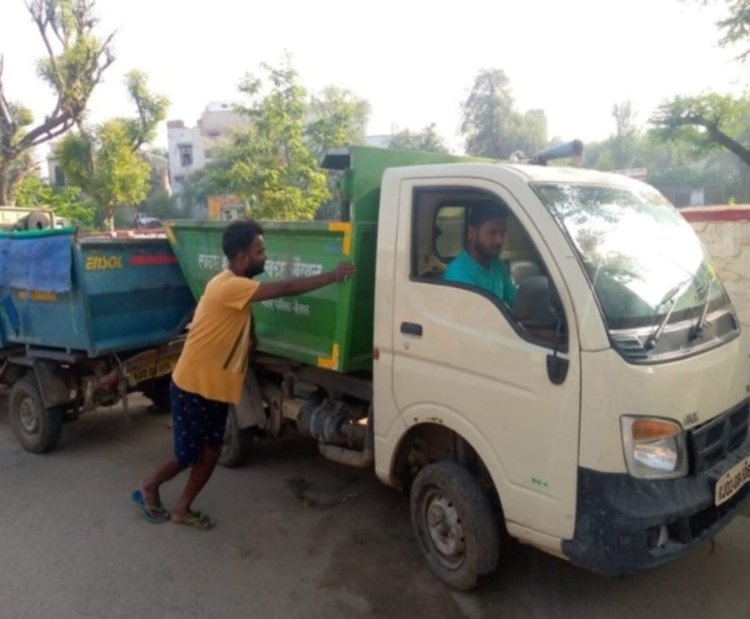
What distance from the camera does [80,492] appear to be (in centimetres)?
471

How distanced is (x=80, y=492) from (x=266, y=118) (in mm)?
10731

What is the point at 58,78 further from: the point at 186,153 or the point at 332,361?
the point at 186,153

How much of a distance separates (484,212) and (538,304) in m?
0.74

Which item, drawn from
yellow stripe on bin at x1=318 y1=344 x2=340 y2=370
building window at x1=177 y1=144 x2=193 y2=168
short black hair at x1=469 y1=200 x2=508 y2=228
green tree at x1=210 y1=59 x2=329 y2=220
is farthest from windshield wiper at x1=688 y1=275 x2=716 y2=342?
building window at x1=177 y1=144 x2=193 y2=168

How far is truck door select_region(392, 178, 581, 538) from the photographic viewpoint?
104 inches

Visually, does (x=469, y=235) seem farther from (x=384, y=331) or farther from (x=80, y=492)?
(x=80, y=492)

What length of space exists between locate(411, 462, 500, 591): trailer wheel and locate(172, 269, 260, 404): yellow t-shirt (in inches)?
52.0

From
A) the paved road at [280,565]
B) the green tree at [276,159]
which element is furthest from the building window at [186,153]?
the paved road at [280,565]

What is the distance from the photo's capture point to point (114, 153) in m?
23.1

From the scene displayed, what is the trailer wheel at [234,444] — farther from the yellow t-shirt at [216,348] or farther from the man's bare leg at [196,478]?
the yellow t-shirt at [216,348]

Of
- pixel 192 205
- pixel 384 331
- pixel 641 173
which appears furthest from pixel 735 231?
pixel 192 205

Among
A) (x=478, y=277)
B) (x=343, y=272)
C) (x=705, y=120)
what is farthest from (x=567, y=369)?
(x=705, y=120)

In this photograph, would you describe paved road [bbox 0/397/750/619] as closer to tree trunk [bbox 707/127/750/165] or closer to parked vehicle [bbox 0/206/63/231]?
parked vehicle [bbox 0/206/63/231]

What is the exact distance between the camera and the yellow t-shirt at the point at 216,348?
147 inches
